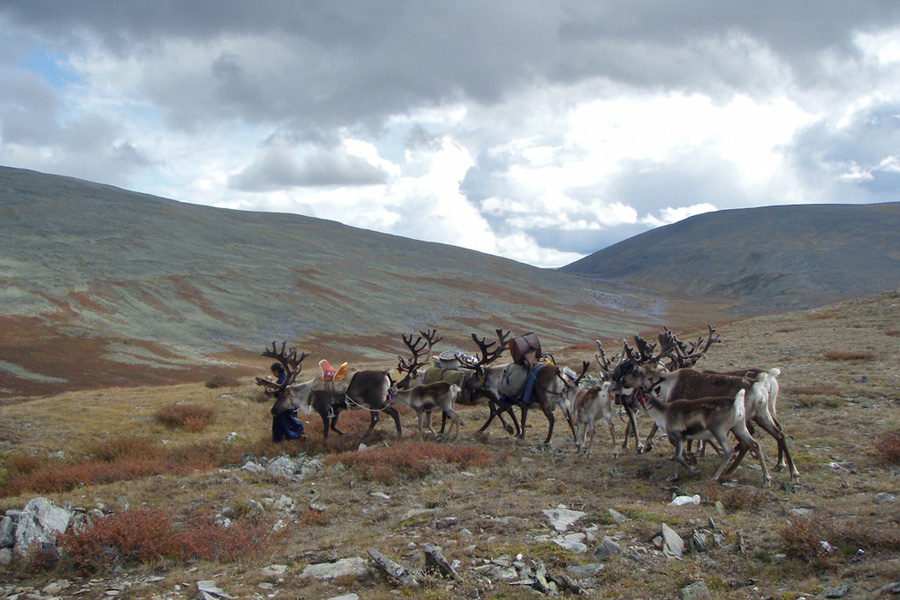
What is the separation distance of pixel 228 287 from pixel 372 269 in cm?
3724

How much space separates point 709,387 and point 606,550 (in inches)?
213

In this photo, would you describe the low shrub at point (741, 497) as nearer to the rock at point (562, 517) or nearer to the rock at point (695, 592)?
the rock at point (562, 517)

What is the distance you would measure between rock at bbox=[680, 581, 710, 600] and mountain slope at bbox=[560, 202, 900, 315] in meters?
134

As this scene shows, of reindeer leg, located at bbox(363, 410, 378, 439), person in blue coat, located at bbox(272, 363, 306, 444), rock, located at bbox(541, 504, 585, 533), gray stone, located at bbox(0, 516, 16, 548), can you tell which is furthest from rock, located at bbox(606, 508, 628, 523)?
person in blue coat, located at bbox(272, 363, 306, 444)

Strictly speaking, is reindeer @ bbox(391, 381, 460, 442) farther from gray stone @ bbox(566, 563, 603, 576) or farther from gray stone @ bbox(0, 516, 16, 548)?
gray stone @ bbox(0, 516, 16, 548)

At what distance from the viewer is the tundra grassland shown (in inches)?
266

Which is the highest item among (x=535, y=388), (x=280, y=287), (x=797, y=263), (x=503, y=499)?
(x=797, y=263)

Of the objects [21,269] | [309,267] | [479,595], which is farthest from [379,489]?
[309,267]

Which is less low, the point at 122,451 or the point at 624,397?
the point at 624,397

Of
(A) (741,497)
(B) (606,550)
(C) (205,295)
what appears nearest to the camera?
(B) (606,550)

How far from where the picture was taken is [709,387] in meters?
11.6

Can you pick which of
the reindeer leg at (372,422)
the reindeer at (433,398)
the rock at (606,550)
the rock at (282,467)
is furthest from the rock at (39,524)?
the reindeer at (433,398)

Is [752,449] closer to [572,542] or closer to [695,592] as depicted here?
[572,542]

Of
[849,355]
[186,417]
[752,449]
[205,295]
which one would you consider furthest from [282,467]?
[205,295]
